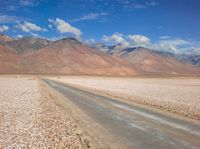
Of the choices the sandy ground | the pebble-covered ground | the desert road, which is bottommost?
the pebble-covered ground

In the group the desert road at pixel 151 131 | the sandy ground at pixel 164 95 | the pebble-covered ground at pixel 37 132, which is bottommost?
the pebble-covered ground at pixel 37 132

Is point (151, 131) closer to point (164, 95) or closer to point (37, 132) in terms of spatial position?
point (37, 132)

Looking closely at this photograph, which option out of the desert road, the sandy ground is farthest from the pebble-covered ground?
the sandy ground

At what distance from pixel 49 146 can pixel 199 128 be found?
810 centimetres

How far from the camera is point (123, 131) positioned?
45.9 feet

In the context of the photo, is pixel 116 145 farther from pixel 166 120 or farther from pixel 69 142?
pixel 166 120

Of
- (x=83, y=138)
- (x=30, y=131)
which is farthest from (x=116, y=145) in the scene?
(x=30, y=131)

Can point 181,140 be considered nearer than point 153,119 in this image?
Yes

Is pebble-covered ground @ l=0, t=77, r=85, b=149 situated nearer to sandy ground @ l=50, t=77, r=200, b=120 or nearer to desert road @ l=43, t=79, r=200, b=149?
desert road @ l=43, t=79, r=200, b=149

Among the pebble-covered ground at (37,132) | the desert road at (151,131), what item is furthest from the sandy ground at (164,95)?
the pebble-covered ground at (37,132)

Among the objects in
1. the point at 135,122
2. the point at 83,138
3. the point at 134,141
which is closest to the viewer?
the point at 134,141

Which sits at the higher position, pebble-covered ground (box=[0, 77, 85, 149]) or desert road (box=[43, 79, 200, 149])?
Result: desert road (box=[43, 79, 200, 149])

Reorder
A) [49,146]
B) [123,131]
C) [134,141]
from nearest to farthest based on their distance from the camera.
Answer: [49,146]
[134,141]
[123,131]

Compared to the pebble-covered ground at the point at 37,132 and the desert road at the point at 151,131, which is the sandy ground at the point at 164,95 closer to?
the desert road at the point at 151,131
